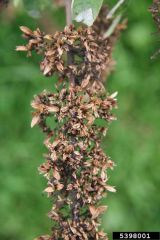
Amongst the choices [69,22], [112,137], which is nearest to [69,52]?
[69,22]

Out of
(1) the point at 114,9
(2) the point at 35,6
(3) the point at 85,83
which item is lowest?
(3) the point at 85,83

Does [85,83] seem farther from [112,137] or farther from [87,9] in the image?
[112,137]

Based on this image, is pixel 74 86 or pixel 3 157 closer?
pixel 74 86

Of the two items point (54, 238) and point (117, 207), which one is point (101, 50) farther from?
point (117, 207)

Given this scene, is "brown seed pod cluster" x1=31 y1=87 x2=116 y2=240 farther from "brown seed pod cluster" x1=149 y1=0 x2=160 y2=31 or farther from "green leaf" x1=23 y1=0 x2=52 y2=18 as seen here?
"green leaf" x1=23 y1=0 x2=52 y2=18

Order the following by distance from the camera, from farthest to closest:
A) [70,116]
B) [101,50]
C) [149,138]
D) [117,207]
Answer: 1. [149,138]
2. [117,207]
3. [101,50]
4. [70,116]

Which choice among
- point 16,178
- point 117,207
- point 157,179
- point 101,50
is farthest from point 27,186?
point 101,50

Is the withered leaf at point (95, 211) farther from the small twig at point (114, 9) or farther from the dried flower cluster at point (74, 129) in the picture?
the small twig at point (114, 9)
